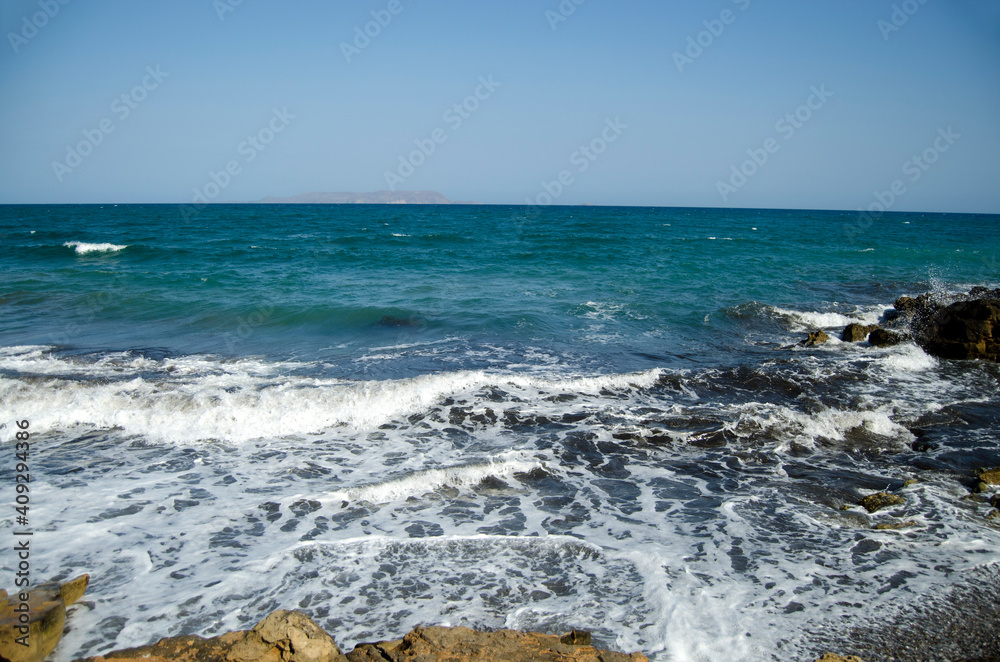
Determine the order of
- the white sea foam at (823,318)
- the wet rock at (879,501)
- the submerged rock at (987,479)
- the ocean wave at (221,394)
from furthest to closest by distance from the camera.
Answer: the white sea foam at (823,318) < the ocean wave at (221,394) < the submerged rock at (987,479) < the wet rock at (879,501)

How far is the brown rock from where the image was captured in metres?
3.28

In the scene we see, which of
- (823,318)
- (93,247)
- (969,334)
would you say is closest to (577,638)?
(969,334)

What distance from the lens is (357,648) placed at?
339cm

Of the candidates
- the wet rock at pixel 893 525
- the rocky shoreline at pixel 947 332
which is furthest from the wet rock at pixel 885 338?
the wet rock at pixel 893 525

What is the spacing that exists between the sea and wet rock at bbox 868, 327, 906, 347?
1.90 ft

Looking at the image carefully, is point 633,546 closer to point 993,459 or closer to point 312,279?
point 993,459

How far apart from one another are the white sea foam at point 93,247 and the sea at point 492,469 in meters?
13.8

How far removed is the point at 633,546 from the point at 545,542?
76 centimetres

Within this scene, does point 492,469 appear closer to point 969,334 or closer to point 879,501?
point 879,501

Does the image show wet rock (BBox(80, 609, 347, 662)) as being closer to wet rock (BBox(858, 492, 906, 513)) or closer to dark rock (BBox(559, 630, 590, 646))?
dark rock (BBox(559, 630, 590, 646))

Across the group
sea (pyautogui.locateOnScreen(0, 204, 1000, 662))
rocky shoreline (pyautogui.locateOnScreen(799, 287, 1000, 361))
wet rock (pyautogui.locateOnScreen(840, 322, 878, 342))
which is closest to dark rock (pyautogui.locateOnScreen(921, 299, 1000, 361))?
rocky shoreline (pyautogui.locateOnScreen(799, 287, 1000, 361))

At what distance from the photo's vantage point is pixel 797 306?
16.3 m

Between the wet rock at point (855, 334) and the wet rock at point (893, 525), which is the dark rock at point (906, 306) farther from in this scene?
the wet rock at point (893, 525)

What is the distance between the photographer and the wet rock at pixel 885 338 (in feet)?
38.6
